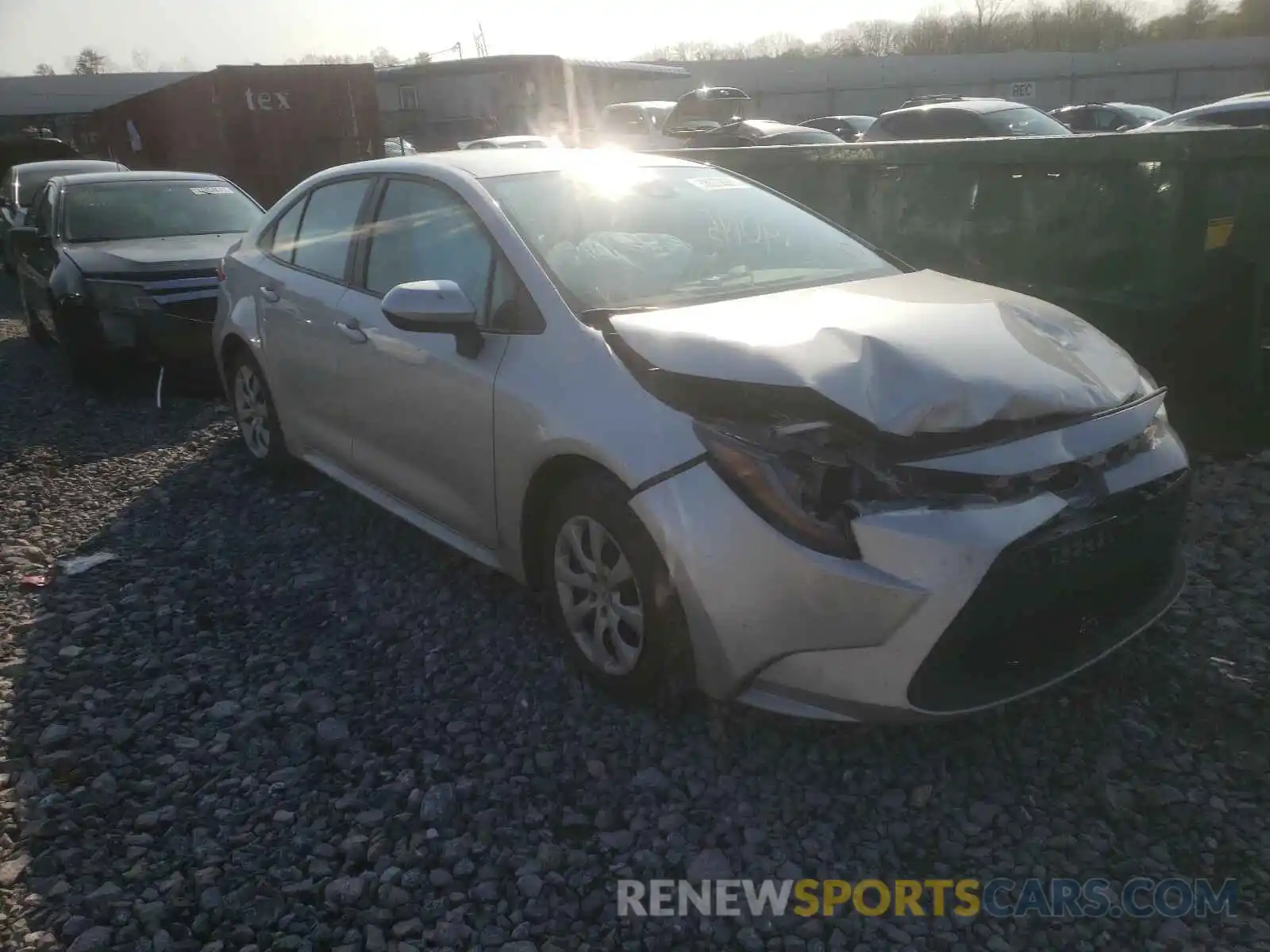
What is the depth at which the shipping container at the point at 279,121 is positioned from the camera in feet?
46.3

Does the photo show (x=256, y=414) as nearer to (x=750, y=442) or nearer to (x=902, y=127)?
(x=750, y=442)

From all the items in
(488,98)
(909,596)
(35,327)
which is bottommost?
(35,327)

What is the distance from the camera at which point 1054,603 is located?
254 centimetres

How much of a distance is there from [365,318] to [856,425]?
2236 millimetres

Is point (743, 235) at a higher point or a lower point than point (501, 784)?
higher

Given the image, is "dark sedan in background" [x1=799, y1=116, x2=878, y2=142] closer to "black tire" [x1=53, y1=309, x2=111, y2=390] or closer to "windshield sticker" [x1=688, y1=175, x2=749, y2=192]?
"black tire" [x1=53, y1=309, x2=111, y2=390]

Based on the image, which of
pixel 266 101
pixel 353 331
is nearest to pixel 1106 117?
pixel 266 101

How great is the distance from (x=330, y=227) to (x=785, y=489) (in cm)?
290

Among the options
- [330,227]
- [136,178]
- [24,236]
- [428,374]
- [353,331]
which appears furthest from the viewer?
[136,178]

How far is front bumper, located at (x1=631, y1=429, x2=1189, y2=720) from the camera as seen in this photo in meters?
2.38

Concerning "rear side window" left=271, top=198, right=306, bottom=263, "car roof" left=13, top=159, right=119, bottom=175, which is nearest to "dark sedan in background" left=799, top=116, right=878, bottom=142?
"car roof" left=13, top=159, right=119, bottom=175

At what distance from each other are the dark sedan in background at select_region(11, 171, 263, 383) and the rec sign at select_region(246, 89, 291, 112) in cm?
571

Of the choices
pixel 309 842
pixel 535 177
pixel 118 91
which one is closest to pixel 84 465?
pixel 535 177

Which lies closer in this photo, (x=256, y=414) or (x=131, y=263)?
(x=256, y=414)
